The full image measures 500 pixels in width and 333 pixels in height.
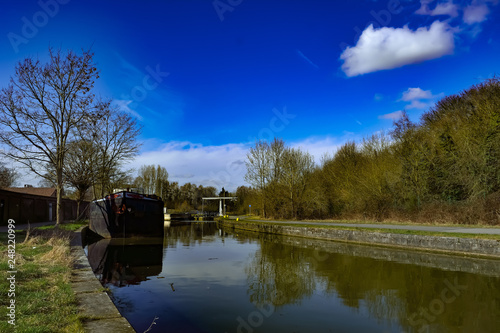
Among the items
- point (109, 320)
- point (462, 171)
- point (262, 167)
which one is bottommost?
point (109, 320)

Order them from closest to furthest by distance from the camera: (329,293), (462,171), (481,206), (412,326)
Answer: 1. (412,326)
2. (329,293)
3. (481,206)
4. (462,171)

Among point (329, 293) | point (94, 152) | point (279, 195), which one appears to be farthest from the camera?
point (279, 195)

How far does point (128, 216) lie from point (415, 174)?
1894 centimetres

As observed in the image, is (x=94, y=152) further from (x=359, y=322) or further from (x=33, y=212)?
(x=359, y=322)

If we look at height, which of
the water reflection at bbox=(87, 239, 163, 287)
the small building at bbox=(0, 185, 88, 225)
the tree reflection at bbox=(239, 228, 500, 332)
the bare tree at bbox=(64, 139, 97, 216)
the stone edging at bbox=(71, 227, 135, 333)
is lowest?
the tree reflection at bbox=(239, 228, 500, 332)

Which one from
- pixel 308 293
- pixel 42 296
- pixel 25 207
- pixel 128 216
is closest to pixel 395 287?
pixel 308 293

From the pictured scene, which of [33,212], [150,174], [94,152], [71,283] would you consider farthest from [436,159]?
[150,174]

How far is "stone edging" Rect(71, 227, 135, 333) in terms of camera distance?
3.86 m

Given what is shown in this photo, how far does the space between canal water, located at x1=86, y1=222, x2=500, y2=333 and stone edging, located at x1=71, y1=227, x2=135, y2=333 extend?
0.74 m

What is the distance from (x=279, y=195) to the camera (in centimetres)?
3431

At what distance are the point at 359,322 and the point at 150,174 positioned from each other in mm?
66248

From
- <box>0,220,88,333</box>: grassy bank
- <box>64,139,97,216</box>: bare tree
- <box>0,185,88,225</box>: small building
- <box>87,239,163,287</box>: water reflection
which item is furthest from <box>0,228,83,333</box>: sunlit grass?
<box>64,139,97,216</box>: bare tree

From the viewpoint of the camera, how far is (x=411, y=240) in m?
14.2

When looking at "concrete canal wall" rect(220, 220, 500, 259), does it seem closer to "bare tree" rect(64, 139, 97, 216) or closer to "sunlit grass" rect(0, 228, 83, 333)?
"sunlit grass" rect(0, 228, 83, 333)
